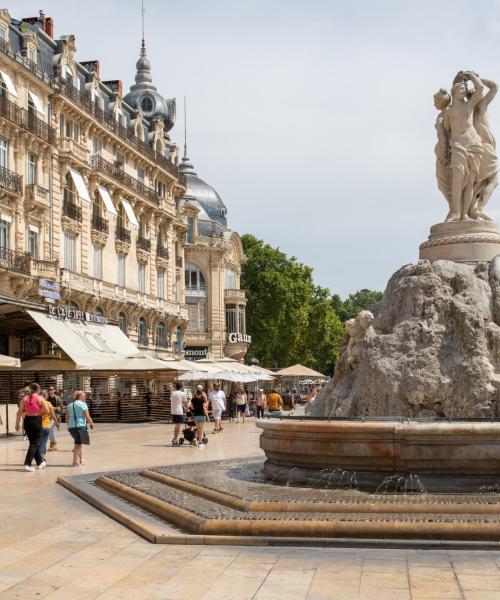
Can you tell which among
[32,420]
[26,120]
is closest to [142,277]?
[26,120]

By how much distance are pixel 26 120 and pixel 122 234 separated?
1064 cm

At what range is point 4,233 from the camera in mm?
33031

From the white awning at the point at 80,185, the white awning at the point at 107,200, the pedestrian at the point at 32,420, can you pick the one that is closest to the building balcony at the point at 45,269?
the white awning at the point at 80,185

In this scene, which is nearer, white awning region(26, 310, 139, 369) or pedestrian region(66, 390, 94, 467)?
pedestrian region(66, 390, 94, 467)

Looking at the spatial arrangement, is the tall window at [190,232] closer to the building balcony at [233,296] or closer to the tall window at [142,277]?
the building balcony at [233,296]

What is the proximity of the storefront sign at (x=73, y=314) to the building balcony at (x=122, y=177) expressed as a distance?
23.0 ft

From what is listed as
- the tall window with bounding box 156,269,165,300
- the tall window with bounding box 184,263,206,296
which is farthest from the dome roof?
the tall window with bounding box 156,269,165,300

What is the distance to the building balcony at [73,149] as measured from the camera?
37688 millimetres

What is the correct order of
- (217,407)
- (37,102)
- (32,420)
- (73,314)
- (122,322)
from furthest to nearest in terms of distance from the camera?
(122,322) → (37,102) → (73,314) → (217,407) → (32,420)

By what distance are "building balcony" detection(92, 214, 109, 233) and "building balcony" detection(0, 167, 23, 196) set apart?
23.2 ft

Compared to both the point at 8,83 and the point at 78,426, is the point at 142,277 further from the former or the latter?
the point at 78,426

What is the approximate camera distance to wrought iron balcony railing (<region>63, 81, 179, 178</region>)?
3916 cm

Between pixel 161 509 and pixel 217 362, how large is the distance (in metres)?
31.8

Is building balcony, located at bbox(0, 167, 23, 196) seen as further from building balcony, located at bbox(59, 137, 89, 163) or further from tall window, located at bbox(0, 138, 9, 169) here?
building balcony, located at bbox(59, 137, 89, 163)
